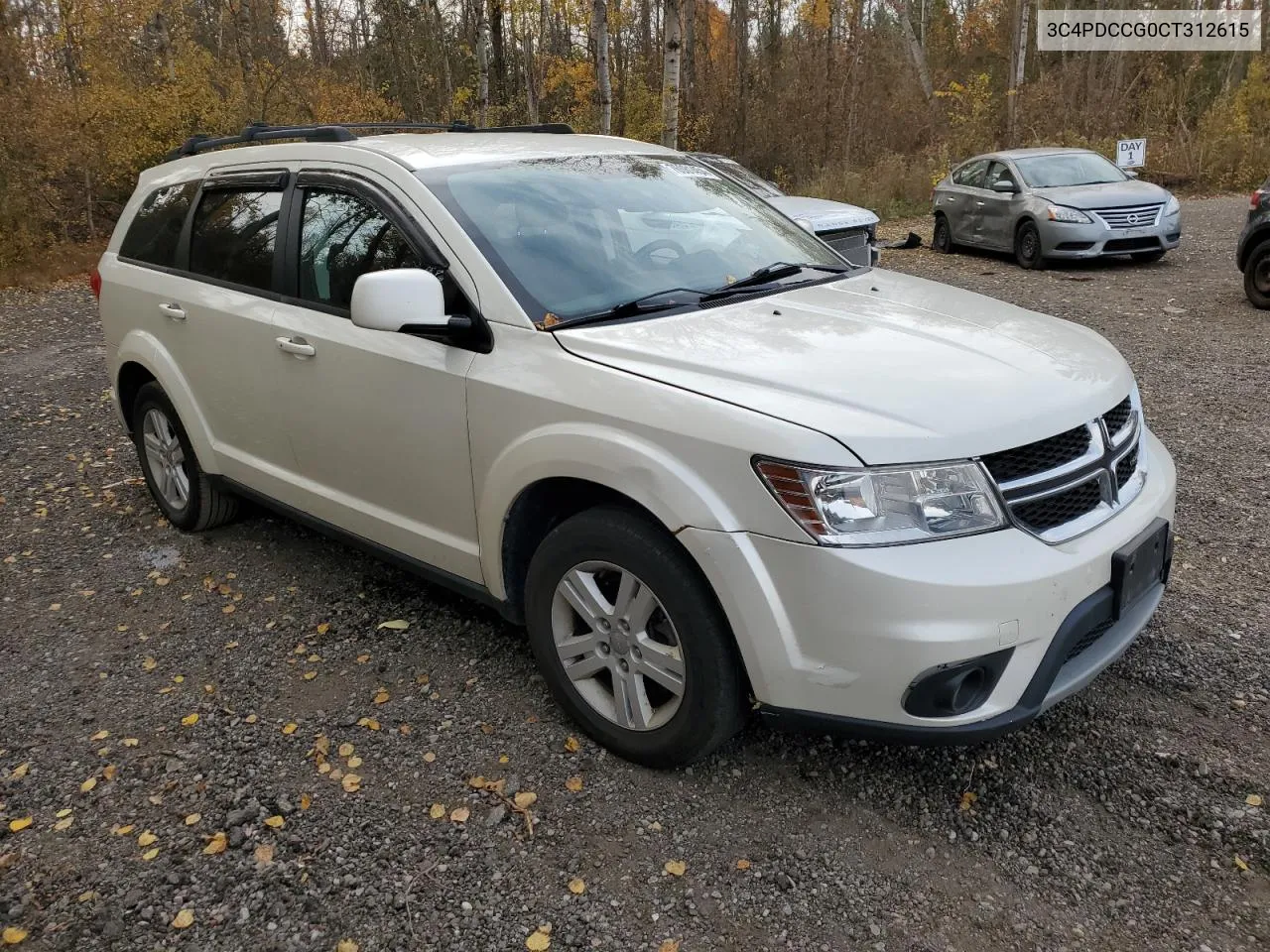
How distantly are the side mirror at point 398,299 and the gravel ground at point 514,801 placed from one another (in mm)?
1350

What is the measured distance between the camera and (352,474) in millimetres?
3680

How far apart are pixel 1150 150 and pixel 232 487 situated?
84.8 ft

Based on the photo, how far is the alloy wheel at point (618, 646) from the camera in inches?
109

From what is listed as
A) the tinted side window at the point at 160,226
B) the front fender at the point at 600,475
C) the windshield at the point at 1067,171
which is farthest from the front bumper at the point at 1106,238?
the front fender at the point at 600,475

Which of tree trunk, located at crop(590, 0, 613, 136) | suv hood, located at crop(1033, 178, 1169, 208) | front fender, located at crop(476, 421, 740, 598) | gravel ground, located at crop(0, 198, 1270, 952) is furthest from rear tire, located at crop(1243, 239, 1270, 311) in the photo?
front fender, located at crop(476, 421, 740, 598)

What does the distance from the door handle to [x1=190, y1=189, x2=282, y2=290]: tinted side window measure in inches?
12.6

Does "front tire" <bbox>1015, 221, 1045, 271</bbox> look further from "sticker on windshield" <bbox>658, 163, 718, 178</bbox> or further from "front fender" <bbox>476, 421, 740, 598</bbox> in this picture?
"front fender" <bbox>476, 421, 740, 598</bbox>

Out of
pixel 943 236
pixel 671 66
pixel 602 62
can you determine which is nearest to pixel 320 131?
pixel 671 66

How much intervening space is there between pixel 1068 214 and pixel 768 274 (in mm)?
10379

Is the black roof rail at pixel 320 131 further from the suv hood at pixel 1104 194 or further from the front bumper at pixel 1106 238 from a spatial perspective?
the suv hood at pixel 1104 194

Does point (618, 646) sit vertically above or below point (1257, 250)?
below

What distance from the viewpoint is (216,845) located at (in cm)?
276

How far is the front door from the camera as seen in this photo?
326cm

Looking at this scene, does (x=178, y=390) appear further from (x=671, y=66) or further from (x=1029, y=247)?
(x=671, y=66)
